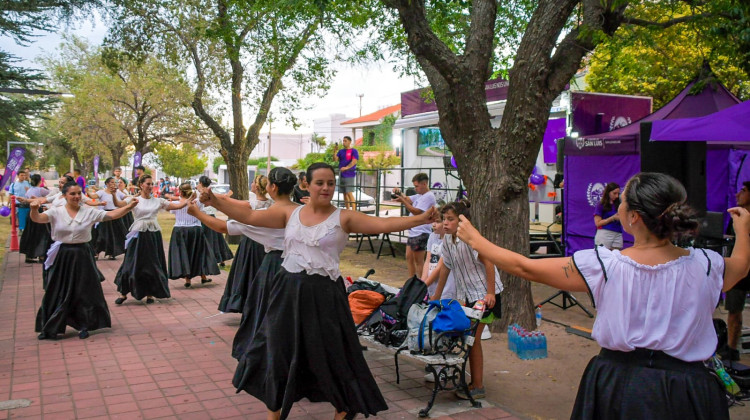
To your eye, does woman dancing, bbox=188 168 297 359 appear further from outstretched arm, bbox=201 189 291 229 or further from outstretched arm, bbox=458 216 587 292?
outstretched arm, bbox=458 216 587 292

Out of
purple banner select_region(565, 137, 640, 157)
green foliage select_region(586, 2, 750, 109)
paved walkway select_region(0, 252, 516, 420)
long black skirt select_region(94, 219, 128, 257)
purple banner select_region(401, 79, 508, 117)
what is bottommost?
paved walkway select_region(0, 252, 516, 420)

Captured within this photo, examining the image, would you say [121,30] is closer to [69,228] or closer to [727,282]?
[69,228]

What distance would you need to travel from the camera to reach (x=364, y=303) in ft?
20.8

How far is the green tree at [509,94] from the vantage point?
7285mm

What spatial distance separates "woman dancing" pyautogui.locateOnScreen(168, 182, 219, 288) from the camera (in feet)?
36.4

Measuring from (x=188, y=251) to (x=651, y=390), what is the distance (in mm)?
9760

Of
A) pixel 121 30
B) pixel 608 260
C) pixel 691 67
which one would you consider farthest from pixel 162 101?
pixel 608 260

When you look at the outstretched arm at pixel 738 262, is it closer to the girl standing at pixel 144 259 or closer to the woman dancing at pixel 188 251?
the girl standing at pixel 144 259

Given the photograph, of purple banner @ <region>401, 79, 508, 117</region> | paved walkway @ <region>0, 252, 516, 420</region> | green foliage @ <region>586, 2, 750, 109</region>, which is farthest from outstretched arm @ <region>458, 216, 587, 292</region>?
green foliage @ <region>586, 2, 750, 109</region>

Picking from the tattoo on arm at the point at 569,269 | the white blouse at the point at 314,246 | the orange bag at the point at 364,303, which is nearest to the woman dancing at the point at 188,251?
the orange bag at the point at 364,303

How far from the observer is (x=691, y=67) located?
15367 mm

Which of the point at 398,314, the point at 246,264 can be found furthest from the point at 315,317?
the point at 246,264

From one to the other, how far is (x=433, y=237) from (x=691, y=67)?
10447mm

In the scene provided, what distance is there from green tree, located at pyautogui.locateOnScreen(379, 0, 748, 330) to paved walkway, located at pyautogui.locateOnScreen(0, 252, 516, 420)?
208 centimetres
